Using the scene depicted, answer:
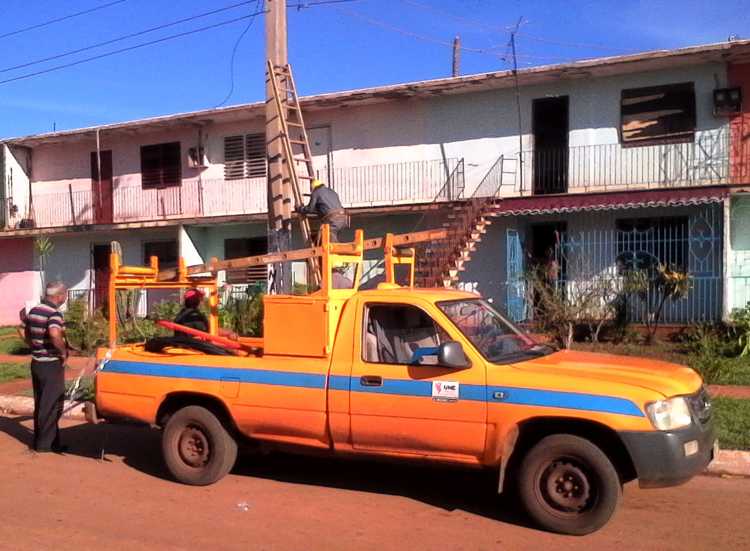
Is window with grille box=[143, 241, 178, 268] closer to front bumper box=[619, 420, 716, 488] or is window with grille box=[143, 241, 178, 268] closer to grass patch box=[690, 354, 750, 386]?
grass patch box=[690, 354, 750, 386]

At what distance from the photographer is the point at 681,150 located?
1602 cm

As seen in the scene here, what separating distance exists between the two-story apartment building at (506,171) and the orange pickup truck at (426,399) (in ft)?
33.4

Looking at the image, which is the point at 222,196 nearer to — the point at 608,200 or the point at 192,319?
the point at 608,200

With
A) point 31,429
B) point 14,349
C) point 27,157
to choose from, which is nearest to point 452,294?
point 31,429

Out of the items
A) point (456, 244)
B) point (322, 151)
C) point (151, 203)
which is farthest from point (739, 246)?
point (151, 203)

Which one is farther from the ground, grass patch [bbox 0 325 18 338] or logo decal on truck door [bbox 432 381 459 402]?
logo decal on truck door [bbox 432 381 459 402]

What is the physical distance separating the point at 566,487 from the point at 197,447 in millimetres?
3123

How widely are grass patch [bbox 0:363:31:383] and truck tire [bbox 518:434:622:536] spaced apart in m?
10.4

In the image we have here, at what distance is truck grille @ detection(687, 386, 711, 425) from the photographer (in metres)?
5.19

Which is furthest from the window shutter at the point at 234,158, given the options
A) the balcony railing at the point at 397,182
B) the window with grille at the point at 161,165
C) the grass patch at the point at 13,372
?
the grass patch at the point at 13,372

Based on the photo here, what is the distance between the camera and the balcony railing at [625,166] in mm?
15828

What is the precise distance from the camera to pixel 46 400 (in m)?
7.72

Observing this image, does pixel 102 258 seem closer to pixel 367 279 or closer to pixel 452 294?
pixel 367 279

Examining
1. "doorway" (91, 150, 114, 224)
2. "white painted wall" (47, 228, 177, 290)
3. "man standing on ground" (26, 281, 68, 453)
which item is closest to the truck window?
"man standing on ground" (26, 281, 68, 453)
